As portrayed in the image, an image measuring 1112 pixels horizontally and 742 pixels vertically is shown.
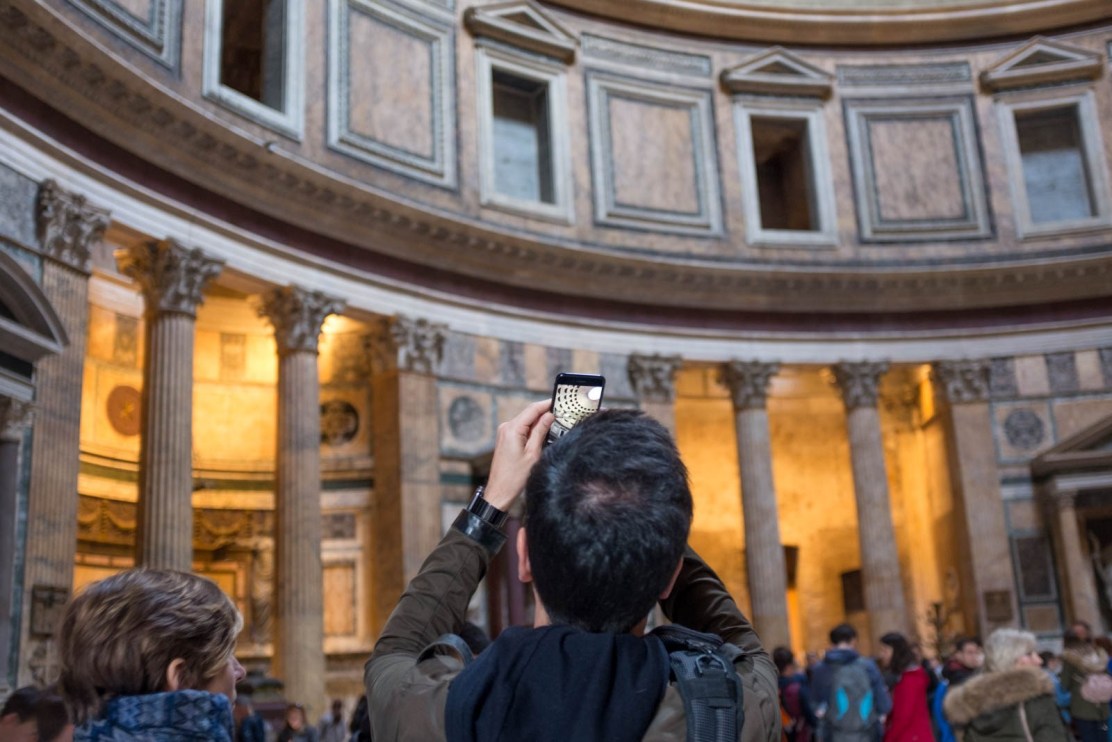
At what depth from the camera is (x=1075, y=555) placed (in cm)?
1992

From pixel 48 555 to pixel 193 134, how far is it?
5.59 metres

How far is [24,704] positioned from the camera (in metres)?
4.06

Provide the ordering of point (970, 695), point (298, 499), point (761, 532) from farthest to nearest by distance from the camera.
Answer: point (761, 532) → point (298, 499) → point (970, 695)

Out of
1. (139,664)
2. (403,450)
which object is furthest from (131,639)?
(403,450)

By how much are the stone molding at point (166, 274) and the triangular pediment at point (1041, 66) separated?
51.5ft

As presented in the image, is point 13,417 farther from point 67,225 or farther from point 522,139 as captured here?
point 522,139

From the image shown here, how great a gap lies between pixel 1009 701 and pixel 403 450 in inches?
499

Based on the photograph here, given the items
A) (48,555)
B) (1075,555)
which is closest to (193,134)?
(48,555)

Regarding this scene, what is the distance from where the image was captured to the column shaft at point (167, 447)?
14031mm

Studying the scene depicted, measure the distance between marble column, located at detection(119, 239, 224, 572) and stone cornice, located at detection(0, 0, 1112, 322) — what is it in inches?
48.2

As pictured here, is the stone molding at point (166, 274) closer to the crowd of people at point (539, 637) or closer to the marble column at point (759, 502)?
the marble column at point (759, 502)

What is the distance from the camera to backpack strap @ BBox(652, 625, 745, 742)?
1.80 meters

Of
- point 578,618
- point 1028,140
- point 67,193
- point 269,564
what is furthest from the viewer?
point 1028,140

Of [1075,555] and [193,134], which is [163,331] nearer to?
[193,134]
